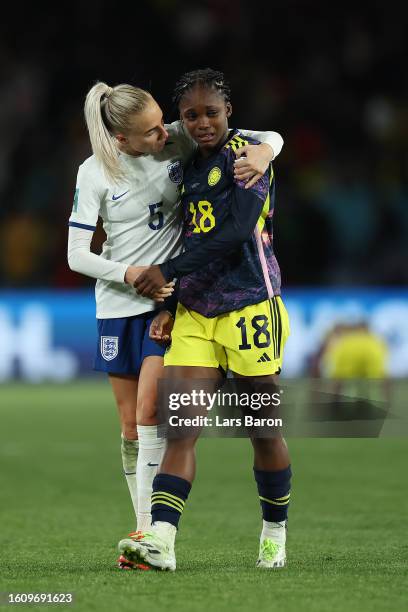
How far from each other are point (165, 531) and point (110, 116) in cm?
168

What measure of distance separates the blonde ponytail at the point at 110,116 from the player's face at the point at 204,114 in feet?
0.73

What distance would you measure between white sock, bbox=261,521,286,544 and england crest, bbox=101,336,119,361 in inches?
38.1

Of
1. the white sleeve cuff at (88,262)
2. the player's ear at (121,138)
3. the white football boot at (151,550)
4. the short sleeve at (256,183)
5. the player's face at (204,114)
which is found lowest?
the white football boot at (151,550)

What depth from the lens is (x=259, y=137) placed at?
5.26 meters

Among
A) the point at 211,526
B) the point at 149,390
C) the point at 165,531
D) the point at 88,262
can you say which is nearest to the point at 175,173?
the point at 88,262

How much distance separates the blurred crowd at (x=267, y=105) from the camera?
54.2 ft

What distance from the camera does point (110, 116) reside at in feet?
16.8

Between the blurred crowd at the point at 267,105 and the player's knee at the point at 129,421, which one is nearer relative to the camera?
the player's knee at the point at 129,421

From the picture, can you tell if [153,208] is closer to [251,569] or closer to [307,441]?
[251,569]

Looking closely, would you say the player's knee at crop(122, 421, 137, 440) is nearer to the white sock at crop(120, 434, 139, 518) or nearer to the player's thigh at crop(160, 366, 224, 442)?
the white sock at crop(120, 434, 139, 518)

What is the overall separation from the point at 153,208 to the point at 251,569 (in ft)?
5.03

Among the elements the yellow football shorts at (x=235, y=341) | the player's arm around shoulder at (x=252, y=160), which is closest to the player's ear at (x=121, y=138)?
the player's arm around shoulder at (x=252, y=160)

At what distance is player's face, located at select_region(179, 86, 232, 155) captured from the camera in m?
4.89

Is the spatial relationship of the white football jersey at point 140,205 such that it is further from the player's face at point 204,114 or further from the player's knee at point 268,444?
the player's knee at point 268,444
